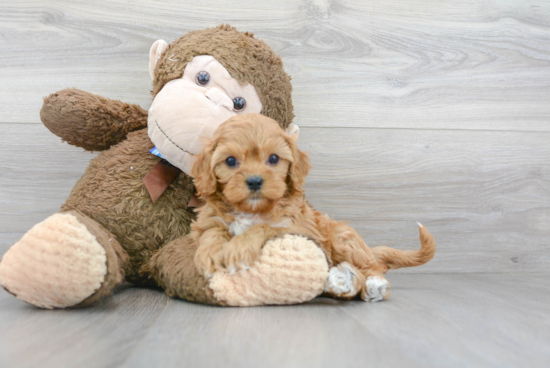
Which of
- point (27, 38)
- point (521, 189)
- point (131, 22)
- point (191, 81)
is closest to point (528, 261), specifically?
point (521, 189)

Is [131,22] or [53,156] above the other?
[131,22]

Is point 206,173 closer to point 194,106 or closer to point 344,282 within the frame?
point 194,106

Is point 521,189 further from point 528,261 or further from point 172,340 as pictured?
point 172,340

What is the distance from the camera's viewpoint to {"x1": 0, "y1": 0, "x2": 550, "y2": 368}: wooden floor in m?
1.36

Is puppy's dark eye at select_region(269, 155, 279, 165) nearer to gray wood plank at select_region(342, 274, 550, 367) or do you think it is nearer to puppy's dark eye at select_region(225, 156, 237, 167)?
puppy's dark eye at select_region(225, 156, 237, 167)

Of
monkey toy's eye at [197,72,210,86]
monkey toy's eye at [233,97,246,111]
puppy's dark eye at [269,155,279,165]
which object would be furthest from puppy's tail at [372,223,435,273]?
monkey toy's eye at [197,72,210,86]

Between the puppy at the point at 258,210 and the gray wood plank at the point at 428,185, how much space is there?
1.54 ft

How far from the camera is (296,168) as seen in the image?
908 mm

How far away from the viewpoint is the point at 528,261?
5.01ft

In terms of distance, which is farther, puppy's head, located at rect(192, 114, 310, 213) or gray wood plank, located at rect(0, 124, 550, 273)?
gray wood plank, located at rect(0, 124, 550, 273)

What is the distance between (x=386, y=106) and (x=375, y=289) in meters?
0.73

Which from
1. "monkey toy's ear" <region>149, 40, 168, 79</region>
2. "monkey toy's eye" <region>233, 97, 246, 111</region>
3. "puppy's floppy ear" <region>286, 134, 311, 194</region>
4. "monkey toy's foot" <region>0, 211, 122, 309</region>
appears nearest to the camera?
"monkey toy's foot" <region>0, 211, 122, 309</region>

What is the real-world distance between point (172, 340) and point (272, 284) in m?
0.24

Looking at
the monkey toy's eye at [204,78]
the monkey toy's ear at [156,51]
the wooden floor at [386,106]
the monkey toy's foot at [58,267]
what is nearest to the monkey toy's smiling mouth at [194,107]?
the monkey toy's eye at [204,78]
